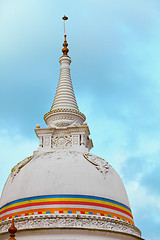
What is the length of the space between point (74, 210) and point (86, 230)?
141 cm

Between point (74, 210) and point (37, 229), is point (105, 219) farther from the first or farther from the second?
point (37, 229)

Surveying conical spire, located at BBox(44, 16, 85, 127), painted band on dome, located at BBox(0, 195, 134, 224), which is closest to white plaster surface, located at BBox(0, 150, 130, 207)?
painted band on dome, located at BBox(0, 195, 134, 224)

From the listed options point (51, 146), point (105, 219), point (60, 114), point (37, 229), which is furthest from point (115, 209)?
point (60, 114)

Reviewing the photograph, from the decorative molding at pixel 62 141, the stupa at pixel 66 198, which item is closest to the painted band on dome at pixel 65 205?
the stupa at pixel 66 198

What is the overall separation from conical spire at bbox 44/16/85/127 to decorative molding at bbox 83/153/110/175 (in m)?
3.55

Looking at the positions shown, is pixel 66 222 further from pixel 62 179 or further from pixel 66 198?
pixel 62 179

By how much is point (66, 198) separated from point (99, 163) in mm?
3715

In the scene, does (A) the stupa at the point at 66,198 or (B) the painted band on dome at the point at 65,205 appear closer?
(A) the stupa at the point at 66,198

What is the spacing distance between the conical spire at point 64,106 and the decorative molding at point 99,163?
3.55 metres

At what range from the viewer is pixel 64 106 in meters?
31.4

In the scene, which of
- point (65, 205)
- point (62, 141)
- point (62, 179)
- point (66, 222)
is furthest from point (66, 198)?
point (62, 141)

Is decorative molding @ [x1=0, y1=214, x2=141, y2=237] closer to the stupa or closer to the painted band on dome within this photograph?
the stupa

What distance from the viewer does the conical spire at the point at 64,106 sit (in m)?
30.7

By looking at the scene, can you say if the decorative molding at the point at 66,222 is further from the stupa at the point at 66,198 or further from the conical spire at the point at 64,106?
the conical spire at the point at 64,106
